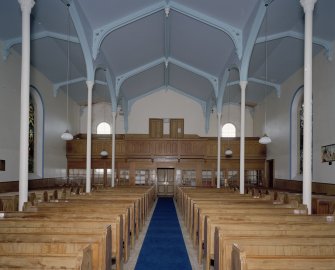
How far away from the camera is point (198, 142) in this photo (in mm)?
21828

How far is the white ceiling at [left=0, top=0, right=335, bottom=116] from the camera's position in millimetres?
11805

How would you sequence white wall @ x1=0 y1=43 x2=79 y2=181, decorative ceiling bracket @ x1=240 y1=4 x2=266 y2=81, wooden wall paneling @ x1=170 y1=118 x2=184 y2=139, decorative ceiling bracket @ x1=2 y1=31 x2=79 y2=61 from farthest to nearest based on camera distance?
1. wooden wall paneling @ x1=170 y1=118 x2=184 y2=139
2. white wall @ x1=0 y1=43 x2=79 y2=181
3. decorative ceiling bracket @ x1=2 y1=31 x2=79 y2=61
4. decorative ceiling bracket @ x1=240 y1=4 x2=266 y2=81

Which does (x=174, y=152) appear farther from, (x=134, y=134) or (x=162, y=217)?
(x=162, y=217)

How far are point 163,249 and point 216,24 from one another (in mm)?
8260

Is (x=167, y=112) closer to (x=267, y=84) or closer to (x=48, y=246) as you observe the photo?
(x=267, y=84)

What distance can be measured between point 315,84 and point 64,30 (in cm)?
961

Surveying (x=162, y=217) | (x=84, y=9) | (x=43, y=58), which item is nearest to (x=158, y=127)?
Result: (x=43, y=58)

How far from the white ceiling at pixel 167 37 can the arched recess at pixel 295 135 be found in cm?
139

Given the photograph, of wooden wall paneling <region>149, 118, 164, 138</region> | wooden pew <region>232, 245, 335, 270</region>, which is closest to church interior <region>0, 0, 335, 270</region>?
wooden pew <region>232, 245, 335, 270</region>

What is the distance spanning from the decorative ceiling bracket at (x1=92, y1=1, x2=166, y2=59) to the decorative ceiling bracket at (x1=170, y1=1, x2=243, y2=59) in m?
0.59

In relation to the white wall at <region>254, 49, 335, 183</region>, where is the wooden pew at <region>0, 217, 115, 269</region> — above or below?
below

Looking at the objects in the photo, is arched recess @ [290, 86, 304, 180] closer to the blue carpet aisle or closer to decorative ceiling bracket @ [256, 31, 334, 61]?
decorative ceiling bracket @ [256, 31, 334, 61]

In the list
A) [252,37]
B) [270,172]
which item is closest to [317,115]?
[252,37]

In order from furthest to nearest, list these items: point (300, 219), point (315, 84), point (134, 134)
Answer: point (134, 134) → point (315, 84) → point (300, 219)
